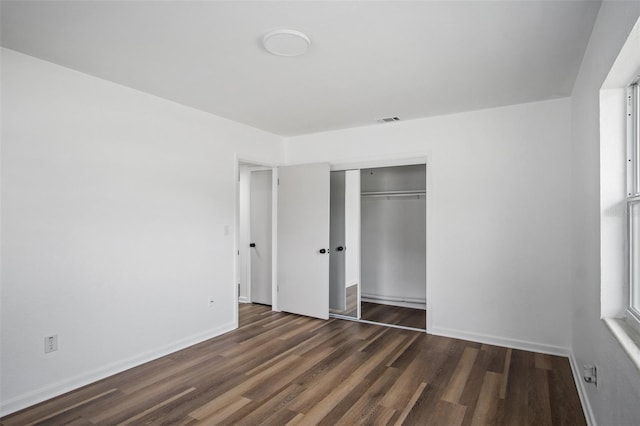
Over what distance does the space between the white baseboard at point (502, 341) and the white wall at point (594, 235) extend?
37 cm

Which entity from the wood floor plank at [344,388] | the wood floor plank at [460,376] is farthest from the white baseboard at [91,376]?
the wood floor plank at [460,376]

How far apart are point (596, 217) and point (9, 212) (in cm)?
384

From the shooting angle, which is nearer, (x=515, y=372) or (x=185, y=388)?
(x=185, y=388)

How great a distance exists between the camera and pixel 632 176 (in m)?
1.83

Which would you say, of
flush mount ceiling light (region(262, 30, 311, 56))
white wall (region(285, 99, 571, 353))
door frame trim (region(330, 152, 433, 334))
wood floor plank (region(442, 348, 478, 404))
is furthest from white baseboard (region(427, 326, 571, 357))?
flush mount ceiling light (region(262, 30, 311, 56))

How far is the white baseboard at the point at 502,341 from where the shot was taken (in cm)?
352

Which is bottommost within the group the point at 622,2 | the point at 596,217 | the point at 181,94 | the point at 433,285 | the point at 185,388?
the point at 185,388

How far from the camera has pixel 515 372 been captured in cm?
312

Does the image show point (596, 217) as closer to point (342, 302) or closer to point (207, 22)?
point (207, 22)

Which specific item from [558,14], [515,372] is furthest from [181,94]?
[515,372]

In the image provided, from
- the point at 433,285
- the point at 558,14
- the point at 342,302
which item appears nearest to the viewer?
the point at 558,14

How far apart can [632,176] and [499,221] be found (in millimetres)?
1988

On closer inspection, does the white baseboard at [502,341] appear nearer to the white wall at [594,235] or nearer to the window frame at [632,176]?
the white wall at [594,235]

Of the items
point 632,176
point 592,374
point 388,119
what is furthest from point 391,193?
point 632,176
